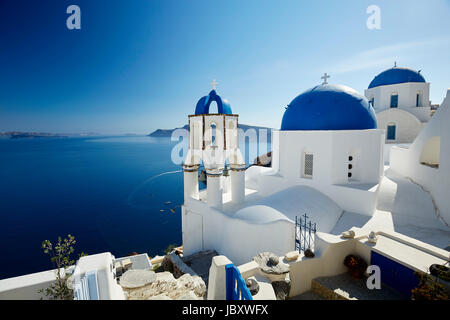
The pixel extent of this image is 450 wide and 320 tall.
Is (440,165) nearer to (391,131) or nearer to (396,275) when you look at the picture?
(396,275)

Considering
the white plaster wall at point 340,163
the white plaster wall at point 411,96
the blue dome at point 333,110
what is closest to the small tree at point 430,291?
the white plaster wall at point 340,163

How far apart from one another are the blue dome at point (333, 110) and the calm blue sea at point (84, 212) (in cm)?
987

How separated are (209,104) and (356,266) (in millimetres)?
7262

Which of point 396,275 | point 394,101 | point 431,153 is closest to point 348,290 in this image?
point 396,275

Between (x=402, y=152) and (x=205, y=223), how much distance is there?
11231 millimetres

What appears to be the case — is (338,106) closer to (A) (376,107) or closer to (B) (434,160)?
(B) (434,160)

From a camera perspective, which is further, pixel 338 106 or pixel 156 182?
pixel 156 182

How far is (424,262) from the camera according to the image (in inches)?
162

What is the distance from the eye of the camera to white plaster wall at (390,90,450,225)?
7699 mm

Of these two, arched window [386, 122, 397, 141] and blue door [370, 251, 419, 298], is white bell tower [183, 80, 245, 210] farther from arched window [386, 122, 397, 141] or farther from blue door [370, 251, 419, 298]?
arched window [386, 122, 397, 141]

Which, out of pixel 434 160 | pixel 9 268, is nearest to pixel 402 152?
pixel 434 160

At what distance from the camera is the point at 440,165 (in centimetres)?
803

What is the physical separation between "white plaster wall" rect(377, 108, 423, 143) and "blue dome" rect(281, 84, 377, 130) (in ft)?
29.9

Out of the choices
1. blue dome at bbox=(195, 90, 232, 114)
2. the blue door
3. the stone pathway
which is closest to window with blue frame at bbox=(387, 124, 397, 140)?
blue dome at bbox=(195, 90, 232, 114)
